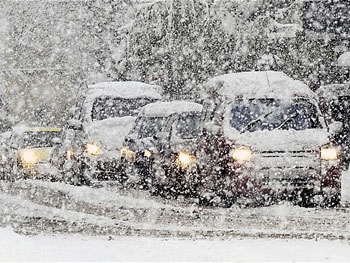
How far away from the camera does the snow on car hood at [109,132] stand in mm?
17641

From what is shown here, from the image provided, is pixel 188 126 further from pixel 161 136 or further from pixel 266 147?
pixel 266 147

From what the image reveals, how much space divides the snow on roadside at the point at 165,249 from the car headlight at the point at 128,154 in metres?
6.60

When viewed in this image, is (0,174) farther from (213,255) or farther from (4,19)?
(4,19)

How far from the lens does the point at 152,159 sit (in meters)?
15.7

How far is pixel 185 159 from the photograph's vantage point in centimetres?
1460

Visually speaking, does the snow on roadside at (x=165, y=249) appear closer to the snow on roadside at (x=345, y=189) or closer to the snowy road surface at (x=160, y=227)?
the snowy road surface at (x=160, y=227)

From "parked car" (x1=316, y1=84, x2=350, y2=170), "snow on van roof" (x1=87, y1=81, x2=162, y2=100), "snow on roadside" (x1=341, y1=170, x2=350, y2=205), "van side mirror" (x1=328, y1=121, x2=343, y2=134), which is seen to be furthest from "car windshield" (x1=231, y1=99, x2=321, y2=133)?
"snow on van roof" (x1=87, y1=81, x2=162, y2=100)

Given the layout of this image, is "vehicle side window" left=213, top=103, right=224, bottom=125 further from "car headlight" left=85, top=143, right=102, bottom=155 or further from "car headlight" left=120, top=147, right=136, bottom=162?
"car headlight" left=85, top=143, right=102, bottom=155

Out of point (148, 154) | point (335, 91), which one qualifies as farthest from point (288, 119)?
point (335, 91)

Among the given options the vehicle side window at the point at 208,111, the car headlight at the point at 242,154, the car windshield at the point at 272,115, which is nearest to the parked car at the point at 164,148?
the vehicle side window at the point at 208,111

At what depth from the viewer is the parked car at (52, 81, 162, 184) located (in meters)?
17.5

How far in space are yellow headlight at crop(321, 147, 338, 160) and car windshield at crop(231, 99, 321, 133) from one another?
539 millimetres

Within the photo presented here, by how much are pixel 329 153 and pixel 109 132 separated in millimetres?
6359

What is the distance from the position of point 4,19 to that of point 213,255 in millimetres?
36444
